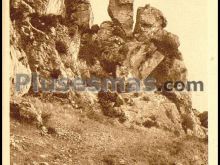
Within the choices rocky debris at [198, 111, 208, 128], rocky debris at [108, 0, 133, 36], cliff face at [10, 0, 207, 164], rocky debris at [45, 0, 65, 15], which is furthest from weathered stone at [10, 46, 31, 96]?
rocky debris at [198, 111, 208, 128]

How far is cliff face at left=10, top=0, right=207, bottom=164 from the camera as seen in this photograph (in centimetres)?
76

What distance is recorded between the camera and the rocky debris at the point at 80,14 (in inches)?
30.5

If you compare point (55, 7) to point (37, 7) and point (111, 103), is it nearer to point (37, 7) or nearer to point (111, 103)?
point (37, 7)

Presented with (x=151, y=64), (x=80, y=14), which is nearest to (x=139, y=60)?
(x=151, y=64)

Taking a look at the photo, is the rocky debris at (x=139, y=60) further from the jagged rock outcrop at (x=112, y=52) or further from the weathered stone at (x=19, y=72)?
the weathered stone at (x=19, y=72)

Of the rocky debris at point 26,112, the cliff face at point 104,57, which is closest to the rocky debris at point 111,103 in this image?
the cliff face at point 104,57

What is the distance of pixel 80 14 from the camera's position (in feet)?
2.55

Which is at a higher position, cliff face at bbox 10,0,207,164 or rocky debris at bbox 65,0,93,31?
rocky debris at bbox 65,0,93,31

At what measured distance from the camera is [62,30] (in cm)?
78

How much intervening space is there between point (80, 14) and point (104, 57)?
102mm

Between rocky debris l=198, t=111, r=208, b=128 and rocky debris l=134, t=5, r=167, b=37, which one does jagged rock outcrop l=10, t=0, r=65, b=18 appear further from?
rocky debris l=198, t=111, r=208, b=128

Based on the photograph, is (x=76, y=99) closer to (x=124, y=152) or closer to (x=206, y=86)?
(x=124, y=152)

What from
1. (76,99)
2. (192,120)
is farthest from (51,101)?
(192,120)

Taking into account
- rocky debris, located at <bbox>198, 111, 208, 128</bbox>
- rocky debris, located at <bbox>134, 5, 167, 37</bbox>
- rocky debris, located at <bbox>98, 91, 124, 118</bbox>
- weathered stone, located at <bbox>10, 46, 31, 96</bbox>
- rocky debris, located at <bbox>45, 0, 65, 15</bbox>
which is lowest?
rocky debris, located at <bbox>198, 111, 208, 128</bbox>
